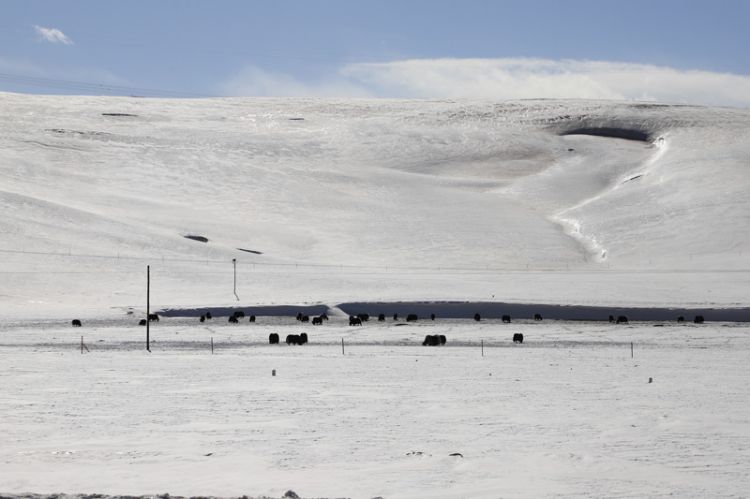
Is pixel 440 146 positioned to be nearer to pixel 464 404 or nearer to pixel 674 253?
pixel 674 253

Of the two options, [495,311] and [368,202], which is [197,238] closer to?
[368,202]

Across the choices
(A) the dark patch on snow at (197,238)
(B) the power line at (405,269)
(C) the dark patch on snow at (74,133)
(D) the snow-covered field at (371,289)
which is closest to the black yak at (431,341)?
(D) the snow-covered field at (371,289)

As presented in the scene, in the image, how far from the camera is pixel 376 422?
1456cm

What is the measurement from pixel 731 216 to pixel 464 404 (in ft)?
165

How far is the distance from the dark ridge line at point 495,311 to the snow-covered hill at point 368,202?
147 centimetres

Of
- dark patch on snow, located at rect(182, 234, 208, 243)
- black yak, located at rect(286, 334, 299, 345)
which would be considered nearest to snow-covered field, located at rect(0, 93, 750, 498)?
black yak, located at rect(286, 334, 299, 345)

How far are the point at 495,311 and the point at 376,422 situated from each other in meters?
24.3

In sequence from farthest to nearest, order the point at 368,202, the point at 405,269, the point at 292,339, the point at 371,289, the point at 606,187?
the point at 606,187
the point at 368,202
the point at 405,269
the point at 371,289
the point at 292,339

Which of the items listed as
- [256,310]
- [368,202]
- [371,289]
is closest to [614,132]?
[368,202]

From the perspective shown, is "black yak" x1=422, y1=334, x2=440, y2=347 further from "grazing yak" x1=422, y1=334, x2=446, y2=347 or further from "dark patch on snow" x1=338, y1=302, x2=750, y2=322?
"dark patch on snow" x1=338, y1=302, x2=750, y2=322

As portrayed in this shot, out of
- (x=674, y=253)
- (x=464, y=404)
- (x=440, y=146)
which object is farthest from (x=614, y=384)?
(x=440, y=146)

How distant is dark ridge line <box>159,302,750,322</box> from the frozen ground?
1155 centimetres

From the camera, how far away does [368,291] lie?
141 ft

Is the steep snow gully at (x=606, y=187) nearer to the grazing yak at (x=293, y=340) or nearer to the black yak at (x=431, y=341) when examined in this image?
the black yak at (x=431, y=341)
